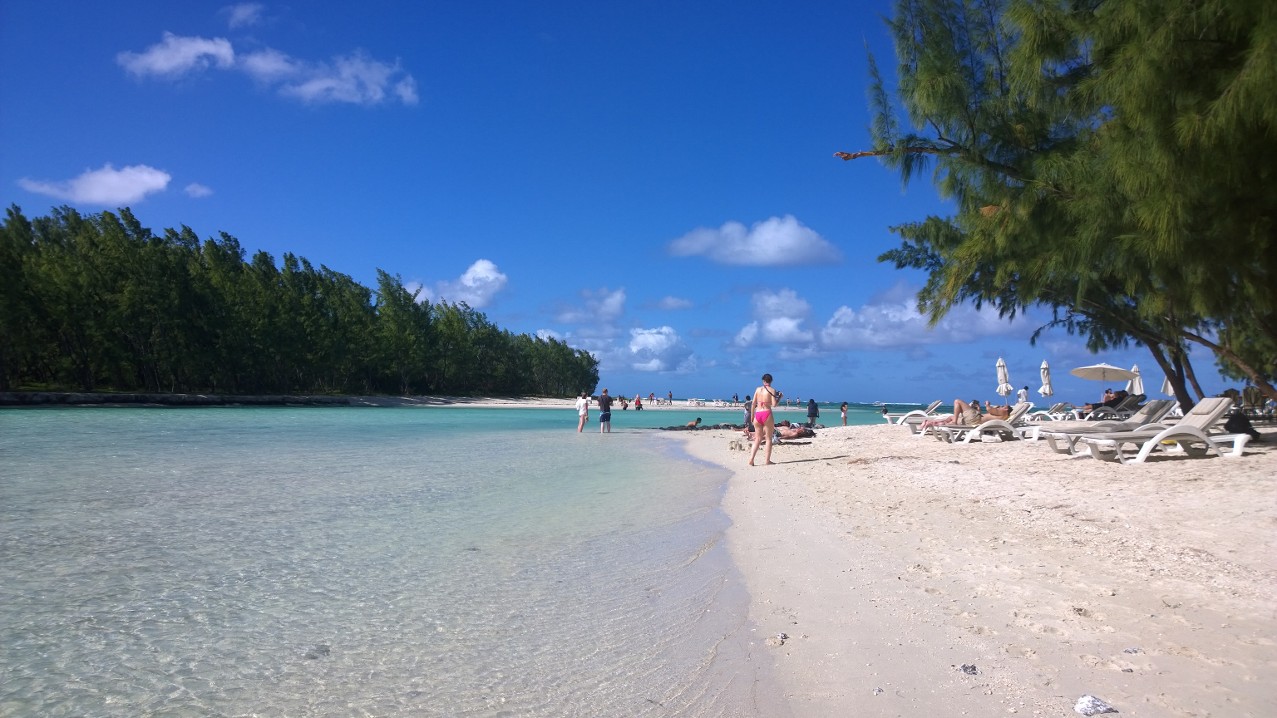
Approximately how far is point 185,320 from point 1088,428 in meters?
56.2

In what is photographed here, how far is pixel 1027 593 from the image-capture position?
4.60 meters

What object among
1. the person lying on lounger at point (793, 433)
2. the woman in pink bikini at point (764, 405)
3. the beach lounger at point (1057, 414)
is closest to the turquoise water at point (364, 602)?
the woman in pink bikini at point (764, 405)

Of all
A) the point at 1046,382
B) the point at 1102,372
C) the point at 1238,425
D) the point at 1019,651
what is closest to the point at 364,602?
the point at 1019,651

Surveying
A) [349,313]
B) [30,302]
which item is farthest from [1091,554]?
[349,313]

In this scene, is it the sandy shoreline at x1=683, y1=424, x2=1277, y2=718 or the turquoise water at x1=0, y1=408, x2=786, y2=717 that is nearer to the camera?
the sandy shoreline at x1=683, y1=424, x2=1277, y2=718

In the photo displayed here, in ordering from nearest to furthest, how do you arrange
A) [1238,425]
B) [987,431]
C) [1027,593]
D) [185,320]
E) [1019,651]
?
[1019,651]
[1027,593]
[1238,425]
[987,431]
[185,320]

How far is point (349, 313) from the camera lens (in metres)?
68.7

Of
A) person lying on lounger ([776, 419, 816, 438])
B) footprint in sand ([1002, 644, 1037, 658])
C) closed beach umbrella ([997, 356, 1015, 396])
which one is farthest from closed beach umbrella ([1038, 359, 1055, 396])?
footprint in sand ([1002, 644, 1037, 658])

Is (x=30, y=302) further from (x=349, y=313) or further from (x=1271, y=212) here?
(x=1271, y=212)

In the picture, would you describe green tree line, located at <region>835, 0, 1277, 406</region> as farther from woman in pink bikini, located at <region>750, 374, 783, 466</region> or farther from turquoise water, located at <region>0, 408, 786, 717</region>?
woman in pink bikini, located at <region>750, 374, 783, 466</region>

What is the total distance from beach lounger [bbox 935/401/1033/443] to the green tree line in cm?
864

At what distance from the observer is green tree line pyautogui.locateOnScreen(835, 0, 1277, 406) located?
4.46 m

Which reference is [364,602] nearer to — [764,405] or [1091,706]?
[1091,706]

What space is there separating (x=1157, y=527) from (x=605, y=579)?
517cm
